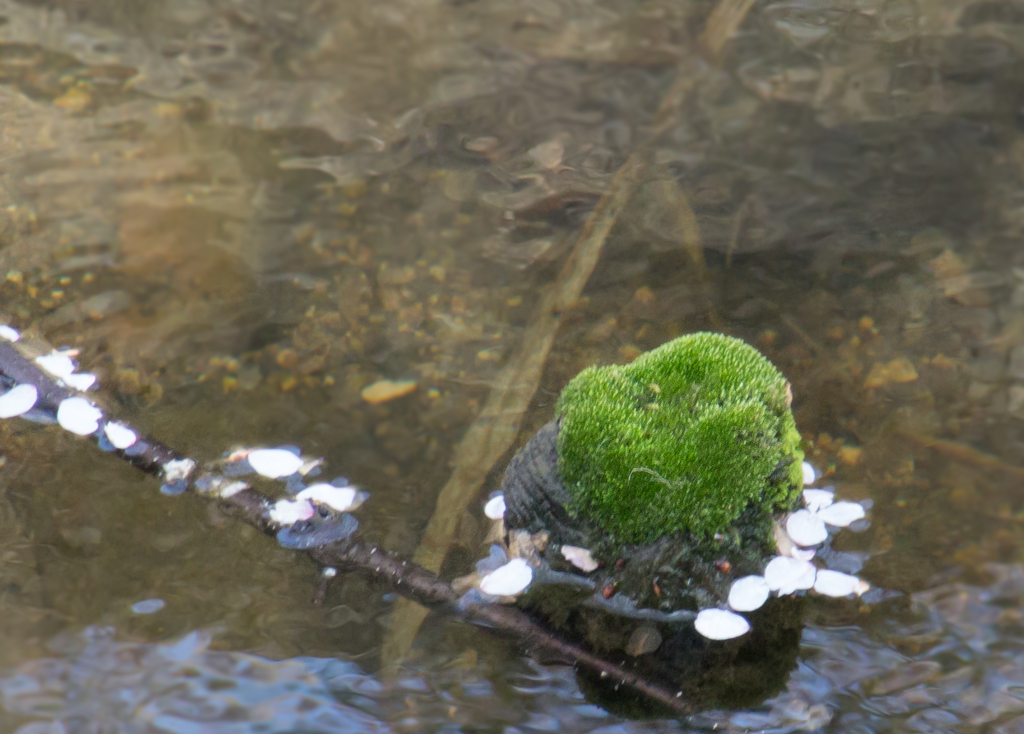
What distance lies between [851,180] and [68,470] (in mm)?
4584

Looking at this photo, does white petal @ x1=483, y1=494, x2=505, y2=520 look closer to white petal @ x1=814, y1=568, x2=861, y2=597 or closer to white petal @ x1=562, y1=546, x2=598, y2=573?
white petal @ x1=562, y1=546, x2=598, y2=573

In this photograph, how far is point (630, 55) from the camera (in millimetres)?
5871

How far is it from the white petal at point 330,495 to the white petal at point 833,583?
5.81ft

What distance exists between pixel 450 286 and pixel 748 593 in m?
2.50

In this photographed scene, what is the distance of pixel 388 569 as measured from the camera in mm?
2824

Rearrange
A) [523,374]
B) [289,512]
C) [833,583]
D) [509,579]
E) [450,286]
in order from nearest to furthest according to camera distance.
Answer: [509,579] → [833,583] → [289,512] → [523,374] → [450,286]

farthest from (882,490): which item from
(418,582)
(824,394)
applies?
(418,582)

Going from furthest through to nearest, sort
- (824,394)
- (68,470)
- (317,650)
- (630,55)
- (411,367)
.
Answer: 1. (630,55)
2. (411,367)
3. (824,394)
4. (68,470)
5. (317,650)

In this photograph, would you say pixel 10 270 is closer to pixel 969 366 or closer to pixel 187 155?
pixel 187 155

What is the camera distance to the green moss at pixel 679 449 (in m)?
2.54

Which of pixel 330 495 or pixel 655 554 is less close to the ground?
pixel 655 554

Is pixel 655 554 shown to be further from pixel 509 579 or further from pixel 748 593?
pixel 509 579

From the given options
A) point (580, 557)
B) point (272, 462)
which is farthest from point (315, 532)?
point (580, 557)

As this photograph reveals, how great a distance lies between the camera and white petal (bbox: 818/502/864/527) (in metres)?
2.81
